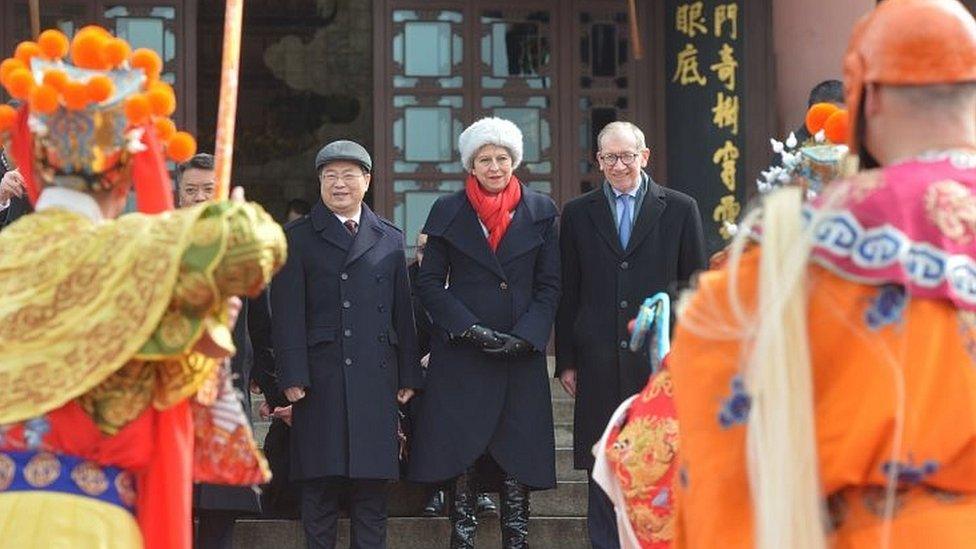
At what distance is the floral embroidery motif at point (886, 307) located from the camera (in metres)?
3.33

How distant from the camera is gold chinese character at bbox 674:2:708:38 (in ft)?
33.2

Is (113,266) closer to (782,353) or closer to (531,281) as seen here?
(782,353)

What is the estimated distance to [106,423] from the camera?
4.33 metres

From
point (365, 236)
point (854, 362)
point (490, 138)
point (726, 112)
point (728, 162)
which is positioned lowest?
point (854, 362)

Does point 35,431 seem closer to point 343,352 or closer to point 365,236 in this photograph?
point 343,352

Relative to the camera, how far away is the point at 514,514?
25.7ft

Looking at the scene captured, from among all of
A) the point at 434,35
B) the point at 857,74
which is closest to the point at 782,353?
the point at 857,74

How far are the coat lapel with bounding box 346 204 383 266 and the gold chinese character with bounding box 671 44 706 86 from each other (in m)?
2.86

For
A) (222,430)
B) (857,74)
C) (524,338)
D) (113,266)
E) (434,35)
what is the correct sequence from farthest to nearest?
(434,35) → (524,338) → (222,430) → (113,266) → (857,74)

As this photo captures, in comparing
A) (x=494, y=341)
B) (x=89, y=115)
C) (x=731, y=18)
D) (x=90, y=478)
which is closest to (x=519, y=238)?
(x=494, y=341)

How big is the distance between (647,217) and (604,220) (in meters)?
0.18

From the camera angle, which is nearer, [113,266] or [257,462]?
[113,266]

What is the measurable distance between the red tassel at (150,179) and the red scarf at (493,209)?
11.4 feet

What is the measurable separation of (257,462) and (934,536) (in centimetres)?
201
